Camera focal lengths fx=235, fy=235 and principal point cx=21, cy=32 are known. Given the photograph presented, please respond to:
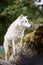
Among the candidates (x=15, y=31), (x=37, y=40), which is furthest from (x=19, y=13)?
(x=37, y=40)

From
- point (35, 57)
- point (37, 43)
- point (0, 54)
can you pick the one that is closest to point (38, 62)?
point (35, 57)

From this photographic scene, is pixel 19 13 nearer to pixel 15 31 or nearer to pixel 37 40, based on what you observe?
pixel 15 31

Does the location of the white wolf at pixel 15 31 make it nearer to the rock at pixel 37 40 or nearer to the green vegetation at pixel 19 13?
the rock at pixel 37 40

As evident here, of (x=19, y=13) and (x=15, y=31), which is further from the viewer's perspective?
(x=19, y=13)

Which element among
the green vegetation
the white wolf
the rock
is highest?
the green vegetation

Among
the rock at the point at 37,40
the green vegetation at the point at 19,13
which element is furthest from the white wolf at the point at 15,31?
the green vegetation at the point at 19,13

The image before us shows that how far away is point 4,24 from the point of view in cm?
638

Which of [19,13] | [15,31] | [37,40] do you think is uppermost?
[19,13]

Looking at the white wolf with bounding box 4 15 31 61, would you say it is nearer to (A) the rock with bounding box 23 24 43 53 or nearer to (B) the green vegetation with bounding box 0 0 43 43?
(A) the rock with bounding box 23 24 43 53

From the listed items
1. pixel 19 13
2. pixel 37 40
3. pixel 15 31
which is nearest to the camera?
pixel 37 40

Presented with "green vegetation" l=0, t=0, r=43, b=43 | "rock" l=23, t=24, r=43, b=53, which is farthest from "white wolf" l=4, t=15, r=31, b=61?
"green vegetation" l=0, t=0, r=43, b=43

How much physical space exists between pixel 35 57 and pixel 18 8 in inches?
151

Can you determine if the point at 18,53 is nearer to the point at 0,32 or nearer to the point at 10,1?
the point at 0,32

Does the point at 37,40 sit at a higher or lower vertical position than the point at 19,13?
lower
